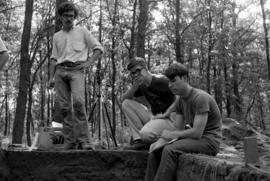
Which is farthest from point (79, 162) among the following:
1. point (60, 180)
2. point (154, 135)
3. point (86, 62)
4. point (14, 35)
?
point (14, 35)

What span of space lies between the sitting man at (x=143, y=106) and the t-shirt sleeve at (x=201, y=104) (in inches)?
43.1

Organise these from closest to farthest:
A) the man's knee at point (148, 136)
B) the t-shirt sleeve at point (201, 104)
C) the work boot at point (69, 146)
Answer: the t-shirt sleeve at point (201, 104)
the man's knee at point (148, 136)
the work boot at point (69, 146)

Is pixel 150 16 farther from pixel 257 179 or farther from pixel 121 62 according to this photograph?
pixel 257 179

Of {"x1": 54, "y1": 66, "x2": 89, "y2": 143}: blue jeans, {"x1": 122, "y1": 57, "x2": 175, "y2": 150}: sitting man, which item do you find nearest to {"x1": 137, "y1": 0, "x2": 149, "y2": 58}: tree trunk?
{"x1": 54, "y1": 66, "x2": 89, "y2": 143}: blue jeans

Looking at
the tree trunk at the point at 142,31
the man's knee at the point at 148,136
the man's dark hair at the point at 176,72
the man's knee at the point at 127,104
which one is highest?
the tree trunk at the point at 142,31

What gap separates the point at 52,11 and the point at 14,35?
2609 mm

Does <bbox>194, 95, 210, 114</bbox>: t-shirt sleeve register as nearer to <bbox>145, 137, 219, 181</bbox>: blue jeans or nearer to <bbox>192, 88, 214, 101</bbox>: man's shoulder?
<bbox>192, 88, 214, 101</bbox>: man's shoulder

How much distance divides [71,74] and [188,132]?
7.22 ft

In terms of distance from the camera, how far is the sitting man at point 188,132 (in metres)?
3.11

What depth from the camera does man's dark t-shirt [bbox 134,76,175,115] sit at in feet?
14.4

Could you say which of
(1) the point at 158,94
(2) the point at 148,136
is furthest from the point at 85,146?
(1) the point at 158,94

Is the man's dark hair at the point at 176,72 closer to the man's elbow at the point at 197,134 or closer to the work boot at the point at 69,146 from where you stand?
the man's elbow at the point at 197,134

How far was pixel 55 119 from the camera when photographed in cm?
604

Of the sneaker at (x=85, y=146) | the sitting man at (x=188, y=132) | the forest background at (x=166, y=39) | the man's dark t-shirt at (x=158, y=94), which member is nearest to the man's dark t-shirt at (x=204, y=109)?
the sitting man at (x=188, y=132)
